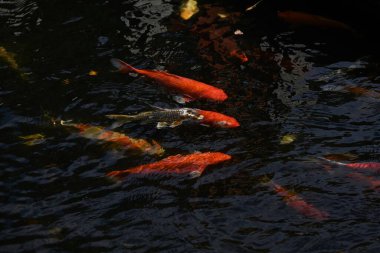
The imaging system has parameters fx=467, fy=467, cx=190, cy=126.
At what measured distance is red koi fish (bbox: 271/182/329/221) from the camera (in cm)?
469

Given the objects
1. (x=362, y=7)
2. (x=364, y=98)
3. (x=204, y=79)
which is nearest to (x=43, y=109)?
(x=204, y=79)

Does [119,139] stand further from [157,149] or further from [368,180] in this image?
[368,180]

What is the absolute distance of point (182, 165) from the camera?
5297 mm

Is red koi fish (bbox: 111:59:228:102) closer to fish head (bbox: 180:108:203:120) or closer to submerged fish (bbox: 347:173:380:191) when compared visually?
fish head (bbox: 180:108:203:120)

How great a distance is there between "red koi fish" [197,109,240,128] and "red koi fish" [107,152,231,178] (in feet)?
1.98

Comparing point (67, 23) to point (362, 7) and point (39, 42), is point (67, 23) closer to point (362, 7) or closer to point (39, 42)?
point (39, 42)

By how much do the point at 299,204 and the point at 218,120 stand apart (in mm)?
1574

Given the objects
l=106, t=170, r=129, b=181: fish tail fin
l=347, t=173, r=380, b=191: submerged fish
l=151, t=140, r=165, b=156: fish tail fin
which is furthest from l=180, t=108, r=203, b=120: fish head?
l=347, t=173, r=380, b=191: submerged fish

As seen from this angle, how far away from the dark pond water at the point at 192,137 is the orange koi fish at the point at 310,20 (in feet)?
0.46

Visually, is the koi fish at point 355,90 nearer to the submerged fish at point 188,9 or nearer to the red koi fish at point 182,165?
the red koi fish at point 182,165

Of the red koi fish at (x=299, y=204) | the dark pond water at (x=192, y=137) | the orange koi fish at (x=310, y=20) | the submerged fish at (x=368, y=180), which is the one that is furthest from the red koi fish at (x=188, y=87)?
the orange koi fish at (x=310, y=20)

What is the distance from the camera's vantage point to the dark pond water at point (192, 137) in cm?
462

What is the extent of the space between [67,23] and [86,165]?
4.09 meters

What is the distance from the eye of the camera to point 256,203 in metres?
4.91
